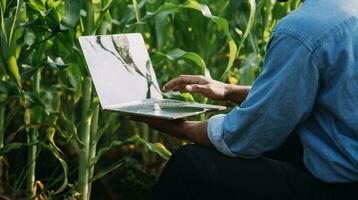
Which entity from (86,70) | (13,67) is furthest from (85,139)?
(13,67)

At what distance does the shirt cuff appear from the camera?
161 cm

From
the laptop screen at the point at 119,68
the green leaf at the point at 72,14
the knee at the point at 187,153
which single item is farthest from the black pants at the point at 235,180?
the green leaf at the point at 72,14

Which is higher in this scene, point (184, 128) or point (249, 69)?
point (184, 128)

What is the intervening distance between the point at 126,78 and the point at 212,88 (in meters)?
0.25

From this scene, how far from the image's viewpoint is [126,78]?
6.51ft

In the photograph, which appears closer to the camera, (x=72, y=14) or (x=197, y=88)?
(x=197, y=88)

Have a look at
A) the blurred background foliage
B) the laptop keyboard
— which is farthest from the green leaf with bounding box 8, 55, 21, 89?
the laptop keyboard

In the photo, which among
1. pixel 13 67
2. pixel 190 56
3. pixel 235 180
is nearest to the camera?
pixel 235 180

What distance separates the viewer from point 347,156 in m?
1.51

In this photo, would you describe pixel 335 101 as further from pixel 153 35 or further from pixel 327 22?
pixel 153 35

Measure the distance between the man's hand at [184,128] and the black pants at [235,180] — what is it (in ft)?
0.13

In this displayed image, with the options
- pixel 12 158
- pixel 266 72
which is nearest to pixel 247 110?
pixel 266 72

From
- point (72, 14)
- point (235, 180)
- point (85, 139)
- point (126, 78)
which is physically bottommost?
point (85, 139)

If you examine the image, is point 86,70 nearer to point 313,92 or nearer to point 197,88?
Answer: point 197,88
